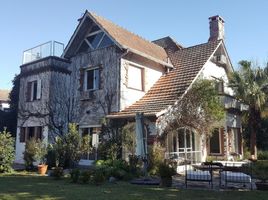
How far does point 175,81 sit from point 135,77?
2630mm

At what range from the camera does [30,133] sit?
888 inches

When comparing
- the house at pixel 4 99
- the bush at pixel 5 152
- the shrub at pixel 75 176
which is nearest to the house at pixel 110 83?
the bush at pixel 5 152

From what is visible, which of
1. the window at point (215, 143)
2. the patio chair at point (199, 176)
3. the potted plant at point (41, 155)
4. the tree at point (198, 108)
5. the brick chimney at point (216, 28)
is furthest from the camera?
the brick chimney at point (216, 28)

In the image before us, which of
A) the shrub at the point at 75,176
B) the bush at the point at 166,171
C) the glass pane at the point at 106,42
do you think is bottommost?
the shrub at the point at 75,176

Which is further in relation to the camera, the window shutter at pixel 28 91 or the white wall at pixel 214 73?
the window shutter at pixel 28 91

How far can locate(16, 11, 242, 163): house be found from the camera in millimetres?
19141

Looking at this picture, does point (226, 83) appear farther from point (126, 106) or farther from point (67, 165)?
point (67, 165)

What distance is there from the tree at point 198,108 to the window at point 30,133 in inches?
392

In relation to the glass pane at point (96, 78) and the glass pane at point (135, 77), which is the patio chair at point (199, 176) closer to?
the glass pane at point (135, 77)

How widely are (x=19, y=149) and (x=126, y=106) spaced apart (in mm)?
9412

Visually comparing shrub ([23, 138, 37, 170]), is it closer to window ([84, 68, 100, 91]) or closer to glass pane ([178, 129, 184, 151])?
window ([84, 68, 100, 91])

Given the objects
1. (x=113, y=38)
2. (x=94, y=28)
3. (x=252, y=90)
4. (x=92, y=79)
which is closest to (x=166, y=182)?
(x=113, y=38)

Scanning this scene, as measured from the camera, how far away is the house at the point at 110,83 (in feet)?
62.8

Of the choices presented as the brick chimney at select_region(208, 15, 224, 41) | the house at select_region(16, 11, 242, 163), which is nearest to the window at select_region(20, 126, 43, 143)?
the house at select_region(16, 11, 242, 163)
